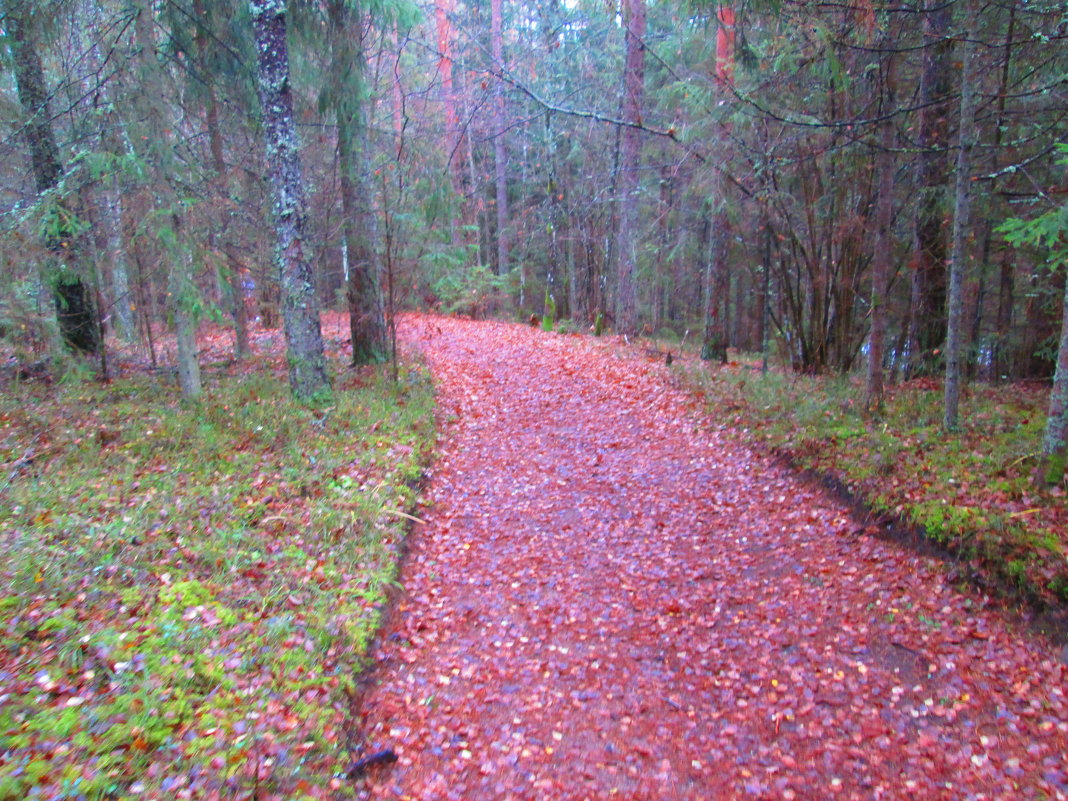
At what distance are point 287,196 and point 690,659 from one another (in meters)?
8.04

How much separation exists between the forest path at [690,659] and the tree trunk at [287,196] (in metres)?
3.26

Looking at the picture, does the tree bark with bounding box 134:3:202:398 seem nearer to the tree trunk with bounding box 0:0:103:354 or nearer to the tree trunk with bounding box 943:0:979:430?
the tree trunk with bounding box 0:0:103:354

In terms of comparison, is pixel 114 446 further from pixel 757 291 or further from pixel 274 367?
pixel 757 291

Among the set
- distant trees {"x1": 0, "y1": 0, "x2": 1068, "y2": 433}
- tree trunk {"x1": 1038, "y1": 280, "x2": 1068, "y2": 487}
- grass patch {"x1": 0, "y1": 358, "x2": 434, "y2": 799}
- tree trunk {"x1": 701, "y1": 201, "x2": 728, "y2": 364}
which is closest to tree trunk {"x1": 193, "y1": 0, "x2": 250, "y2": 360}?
distant trees {"x1": 0, "y1": 0, "x2": 1068, "y2": 433}

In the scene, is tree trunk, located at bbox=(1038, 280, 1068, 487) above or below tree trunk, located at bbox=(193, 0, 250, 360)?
below

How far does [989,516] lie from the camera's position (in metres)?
5.61

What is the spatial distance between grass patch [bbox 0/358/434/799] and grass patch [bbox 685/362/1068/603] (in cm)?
495

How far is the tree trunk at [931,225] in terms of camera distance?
9.81 meters

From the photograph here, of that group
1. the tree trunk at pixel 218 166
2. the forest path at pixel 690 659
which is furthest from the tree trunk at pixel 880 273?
the tree trunk at pixel 218 166

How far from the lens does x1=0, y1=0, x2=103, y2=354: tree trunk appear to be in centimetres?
928

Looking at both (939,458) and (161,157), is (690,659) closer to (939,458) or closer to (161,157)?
(939,458)

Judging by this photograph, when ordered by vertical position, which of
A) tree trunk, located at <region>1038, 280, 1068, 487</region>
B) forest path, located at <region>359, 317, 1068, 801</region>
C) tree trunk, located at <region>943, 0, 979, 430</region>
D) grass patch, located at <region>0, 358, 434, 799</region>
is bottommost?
forest path, located at <region>359, 317, 1068, 801</region>

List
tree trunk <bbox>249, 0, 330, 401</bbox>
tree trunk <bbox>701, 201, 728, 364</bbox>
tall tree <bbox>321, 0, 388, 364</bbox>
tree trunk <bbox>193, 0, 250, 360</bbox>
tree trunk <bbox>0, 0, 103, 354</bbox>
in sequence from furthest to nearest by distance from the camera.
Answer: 1. tree trunk <bbox>701, 201, 728, 364</bbox>
2. tall tree <bbox>321, 0, 388, 364</bbox>
3. tree trunk <bbox>193, 0, 250, 360</bbox>
4. tree trunk <bbox>0, 0, 103, 354</bbox>
5. tree trunk <bbox>249, 0, 330, 401</bbox>

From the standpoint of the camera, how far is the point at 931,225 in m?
11.2
